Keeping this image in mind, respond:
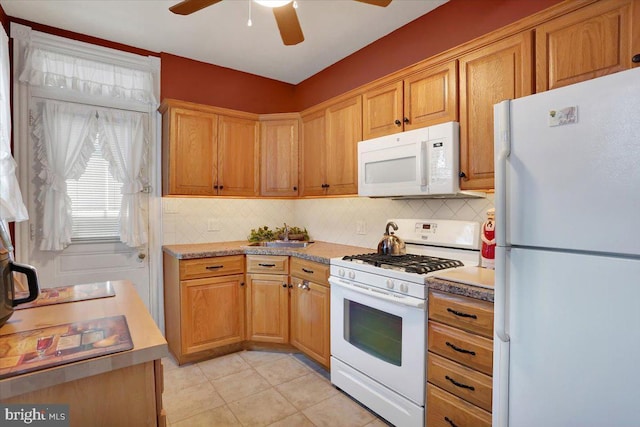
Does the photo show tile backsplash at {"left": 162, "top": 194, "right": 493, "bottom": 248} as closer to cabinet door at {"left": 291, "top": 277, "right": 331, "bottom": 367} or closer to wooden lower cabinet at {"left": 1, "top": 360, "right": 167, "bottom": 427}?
cabinet door at {"left": 291, "top": 277, "right": 331, "bottom": 367}

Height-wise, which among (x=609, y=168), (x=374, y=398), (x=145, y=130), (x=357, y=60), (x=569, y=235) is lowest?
(x=374, y=398)

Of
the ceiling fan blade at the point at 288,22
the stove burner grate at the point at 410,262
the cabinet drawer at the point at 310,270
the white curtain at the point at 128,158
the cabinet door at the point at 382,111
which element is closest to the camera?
the ceiling fan blade at the point at 288,22

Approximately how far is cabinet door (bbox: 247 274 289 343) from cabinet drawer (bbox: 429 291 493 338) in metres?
1.46

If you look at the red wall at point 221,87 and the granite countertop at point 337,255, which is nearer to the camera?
the granite countertop at point 337,255

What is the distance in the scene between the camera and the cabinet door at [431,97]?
2.02 meters

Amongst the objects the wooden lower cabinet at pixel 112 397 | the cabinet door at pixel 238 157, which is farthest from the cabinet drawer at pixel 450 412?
the cabinet door at pixel 238 157

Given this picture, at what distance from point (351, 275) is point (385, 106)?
49.7 inches

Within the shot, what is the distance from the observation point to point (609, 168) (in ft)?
3.42

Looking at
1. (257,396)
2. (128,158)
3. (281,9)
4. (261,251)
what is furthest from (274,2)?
(257,396)

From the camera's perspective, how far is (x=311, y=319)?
2623 mm

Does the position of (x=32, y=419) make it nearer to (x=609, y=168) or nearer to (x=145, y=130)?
(x=609, y=168)

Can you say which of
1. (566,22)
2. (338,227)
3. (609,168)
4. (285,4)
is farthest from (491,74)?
(338,227)

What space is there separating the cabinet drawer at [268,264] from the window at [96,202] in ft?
3.95

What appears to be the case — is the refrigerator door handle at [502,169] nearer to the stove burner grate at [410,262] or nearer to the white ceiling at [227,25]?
the stove burner grate at [410,262]
